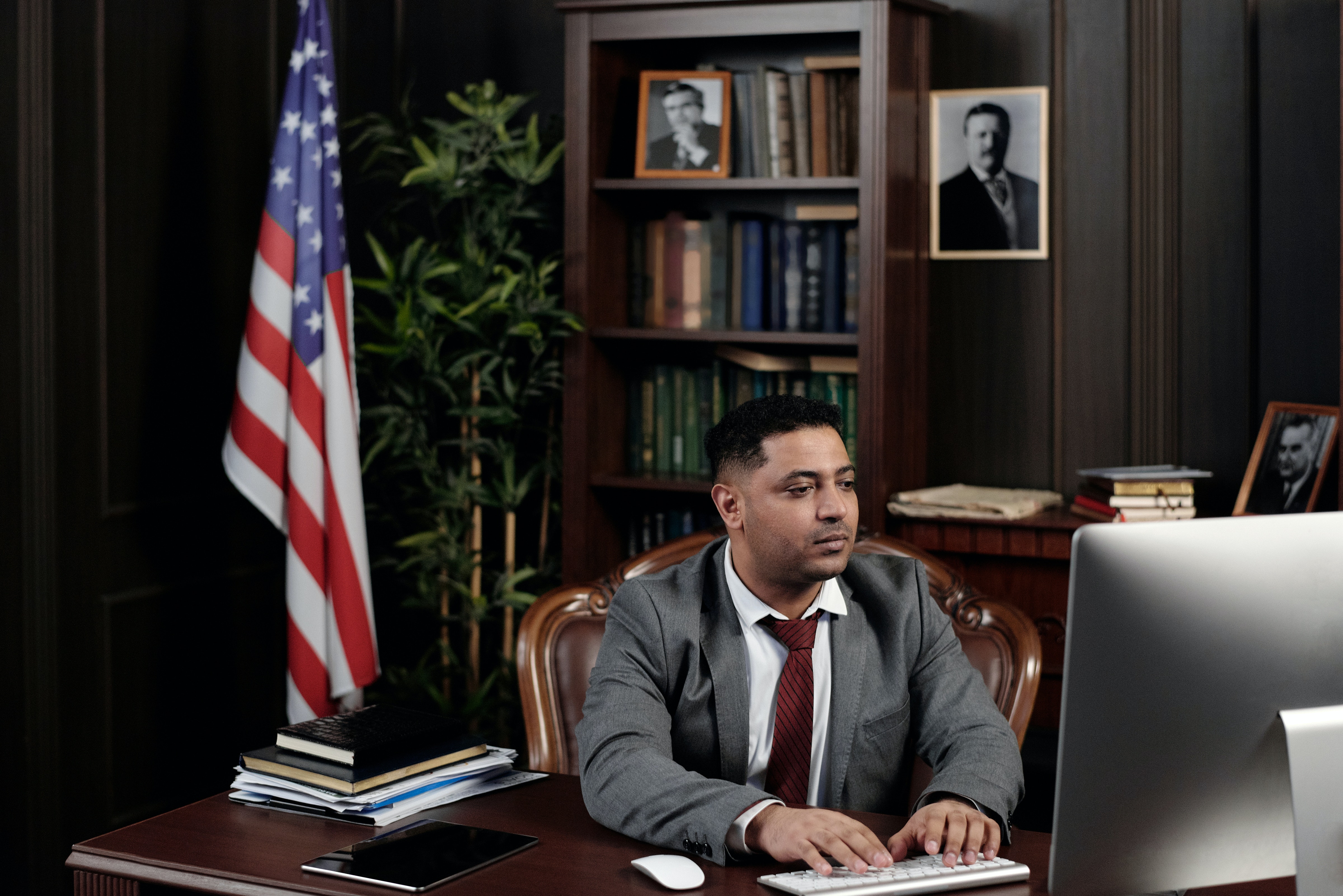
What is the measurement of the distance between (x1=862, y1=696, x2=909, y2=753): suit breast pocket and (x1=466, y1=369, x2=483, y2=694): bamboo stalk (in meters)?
1.75

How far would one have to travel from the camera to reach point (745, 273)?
3387 mm

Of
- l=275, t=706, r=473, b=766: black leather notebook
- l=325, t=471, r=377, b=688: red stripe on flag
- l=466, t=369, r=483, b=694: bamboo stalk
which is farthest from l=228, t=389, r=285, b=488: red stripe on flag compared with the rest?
l=275, t=706, r=473, b=766: black leather notebook

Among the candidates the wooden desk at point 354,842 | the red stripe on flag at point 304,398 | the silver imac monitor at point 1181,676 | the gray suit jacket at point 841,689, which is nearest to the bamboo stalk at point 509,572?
the red stripe on flag at point 304,398

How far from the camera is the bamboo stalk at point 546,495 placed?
3.59 m

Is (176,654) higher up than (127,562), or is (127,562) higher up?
(127,562)

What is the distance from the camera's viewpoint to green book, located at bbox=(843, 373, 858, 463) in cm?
330

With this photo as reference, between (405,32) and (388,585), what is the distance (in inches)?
64.4

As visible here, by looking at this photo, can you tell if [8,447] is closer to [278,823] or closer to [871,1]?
[278,823]

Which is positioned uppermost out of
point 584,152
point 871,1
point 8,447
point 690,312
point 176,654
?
point 871,1

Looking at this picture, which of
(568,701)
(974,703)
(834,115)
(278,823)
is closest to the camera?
(278,823)

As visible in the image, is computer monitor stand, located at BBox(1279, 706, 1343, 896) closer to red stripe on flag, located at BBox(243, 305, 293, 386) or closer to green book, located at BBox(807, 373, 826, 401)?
green book, located at BBox(807, 373, 826, 401)

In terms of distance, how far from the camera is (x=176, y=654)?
10.6 feet

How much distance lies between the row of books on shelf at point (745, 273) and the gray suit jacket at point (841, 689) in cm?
145

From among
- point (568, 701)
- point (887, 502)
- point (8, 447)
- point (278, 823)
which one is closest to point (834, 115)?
point (887, 502)
